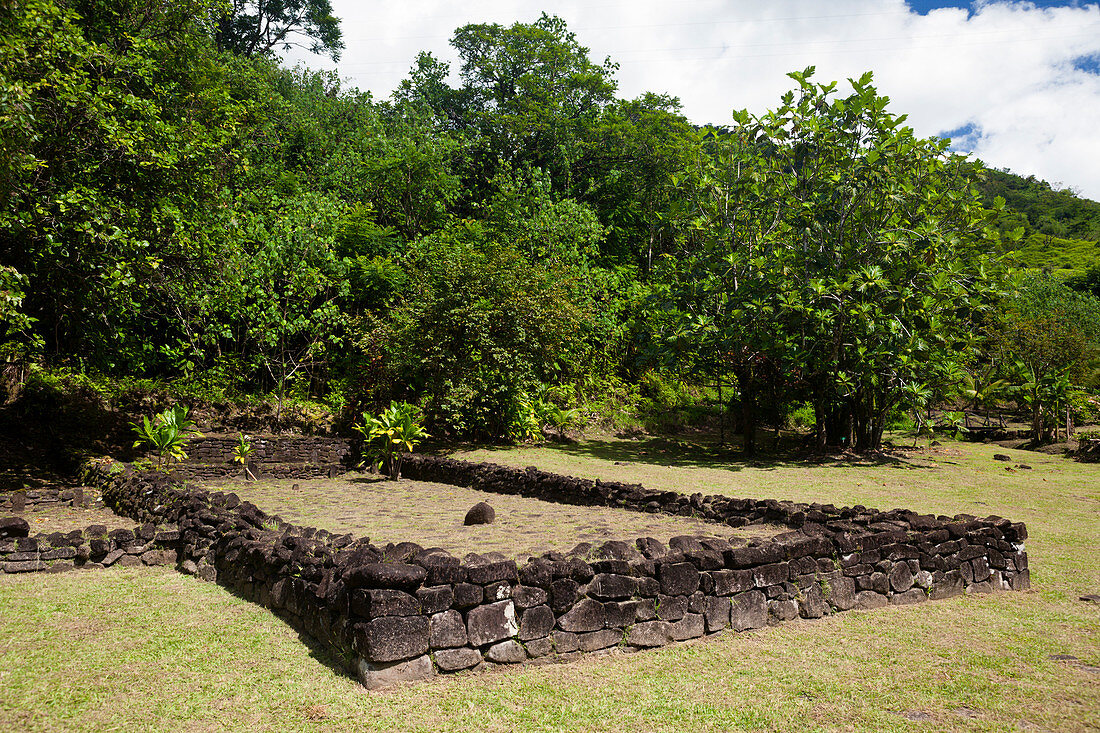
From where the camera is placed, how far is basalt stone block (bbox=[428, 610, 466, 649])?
161 inches

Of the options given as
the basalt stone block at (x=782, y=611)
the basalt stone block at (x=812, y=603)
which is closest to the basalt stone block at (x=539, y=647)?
the basalt stone block at (x=782, y=611)

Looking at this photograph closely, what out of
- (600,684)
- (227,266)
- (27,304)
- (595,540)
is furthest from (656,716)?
(27,304)

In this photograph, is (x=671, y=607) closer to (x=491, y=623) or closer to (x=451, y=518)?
(x=491, y=623)

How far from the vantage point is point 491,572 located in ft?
14.0

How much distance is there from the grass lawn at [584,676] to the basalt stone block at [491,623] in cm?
24

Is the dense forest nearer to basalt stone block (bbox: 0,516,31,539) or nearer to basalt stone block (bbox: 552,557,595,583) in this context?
basalt stone block (bbox: 0,516,31,539)

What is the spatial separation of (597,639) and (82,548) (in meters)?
5.43

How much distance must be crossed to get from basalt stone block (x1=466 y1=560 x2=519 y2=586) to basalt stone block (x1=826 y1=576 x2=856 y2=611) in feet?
8.56

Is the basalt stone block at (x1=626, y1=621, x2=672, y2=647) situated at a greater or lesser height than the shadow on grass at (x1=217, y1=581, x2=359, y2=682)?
greater

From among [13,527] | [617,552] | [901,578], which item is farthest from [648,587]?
[13,527]

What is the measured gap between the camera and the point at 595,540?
22.9 ft

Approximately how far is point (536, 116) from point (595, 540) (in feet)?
74.2

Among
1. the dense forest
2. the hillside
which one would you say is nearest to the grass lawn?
the dense forest

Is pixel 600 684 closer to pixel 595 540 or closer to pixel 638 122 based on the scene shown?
pixel 595 540
